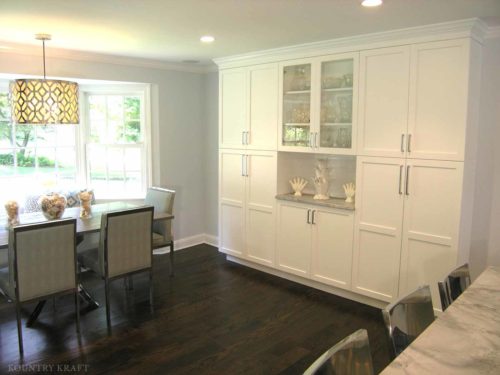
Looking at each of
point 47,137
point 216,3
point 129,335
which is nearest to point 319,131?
point 216,3

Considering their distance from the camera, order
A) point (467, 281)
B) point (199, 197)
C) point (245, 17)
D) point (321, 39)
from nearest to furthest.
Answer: point (467, 281) < point (245, 17) < point (321, 39) < point (199, 197)

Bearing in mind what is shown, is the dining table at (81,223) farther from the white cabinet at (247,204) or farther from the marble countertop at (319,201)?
the marble countertop at (319,201)

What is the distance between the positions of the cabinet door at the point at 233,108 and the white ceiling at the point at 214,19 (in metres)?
0.66

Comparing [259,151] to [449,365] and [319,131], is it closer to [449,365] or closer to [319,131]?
[319,131]

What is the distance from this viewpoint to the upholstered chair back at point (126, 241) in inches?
140

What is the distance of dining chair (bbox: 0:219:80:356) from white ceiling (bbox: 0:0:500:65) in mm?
1510

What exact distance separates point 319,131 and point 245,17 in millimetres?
1437

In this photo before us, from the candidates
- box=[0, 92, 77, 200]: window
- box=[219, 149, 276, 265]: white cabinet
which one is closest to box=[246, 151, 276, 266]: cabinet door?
box=[219, 149, 276, 265]: white cabinet

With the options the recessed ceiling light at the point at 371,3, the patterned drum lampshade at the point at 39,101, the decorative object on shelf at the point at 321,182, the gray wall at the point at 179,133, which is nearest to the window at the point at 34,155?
the gray wall at the point at 179,133

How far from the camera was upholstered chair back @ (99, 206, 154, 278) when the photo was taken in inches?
140

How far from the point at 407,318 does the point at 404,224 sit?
1.83m

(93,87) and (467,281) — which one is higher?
(93,87)

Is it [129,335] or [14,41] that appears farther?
[14,41]

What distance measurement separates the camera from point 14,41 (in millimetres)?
4062
